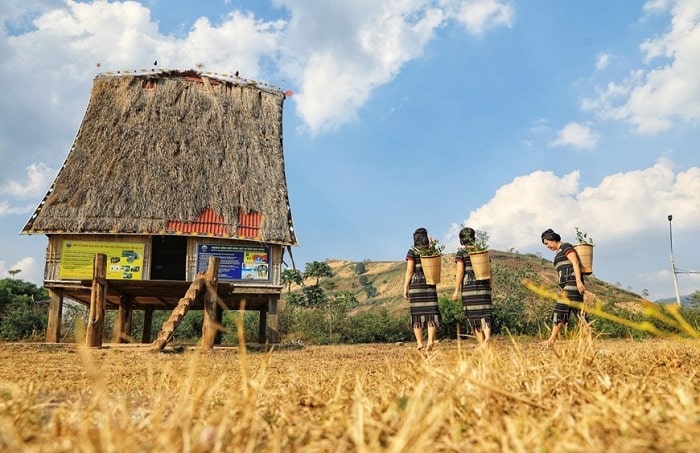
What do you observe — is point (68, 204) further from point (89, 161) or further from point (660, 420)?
point (660, 420)

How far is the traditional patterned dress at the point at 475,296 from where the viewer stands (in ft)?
22.4

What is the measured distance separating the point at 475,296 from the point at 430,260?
758 mm

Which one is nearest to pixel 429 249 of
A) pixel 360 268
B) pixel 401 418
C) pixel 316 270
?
pixel 401 418

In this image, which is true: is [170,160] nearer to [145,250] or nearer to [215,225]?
[215,225]

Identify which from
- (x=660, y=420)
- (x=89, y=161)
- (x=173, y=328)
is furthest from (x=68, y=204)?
(x=660, y=420)

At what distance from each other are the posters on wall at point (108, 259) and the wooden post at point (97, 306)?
4.91 m

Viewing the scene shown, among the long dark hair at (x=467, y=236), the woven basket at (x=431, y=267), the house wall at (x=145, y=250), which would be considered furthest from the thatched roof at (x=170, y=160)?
the long dark hair at (x=467, y=236)

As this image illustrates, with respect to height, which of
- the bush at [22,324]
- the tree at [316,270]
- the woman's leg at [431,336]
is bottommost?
the woman's leg at [431,336]

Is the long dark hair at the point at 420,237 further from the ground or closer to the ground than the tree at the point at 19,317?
further from the ground

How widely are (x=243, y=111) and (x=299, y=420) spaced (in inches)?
696

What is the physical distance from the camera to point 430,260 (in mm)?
7125

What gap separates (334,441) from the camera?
54.9 inches

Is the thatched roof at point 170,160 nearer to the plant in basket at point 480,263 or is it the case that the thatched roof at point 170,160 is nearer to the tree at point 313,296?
the plant in basket at point 480,263

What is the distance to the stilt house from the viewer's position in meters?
14.5
